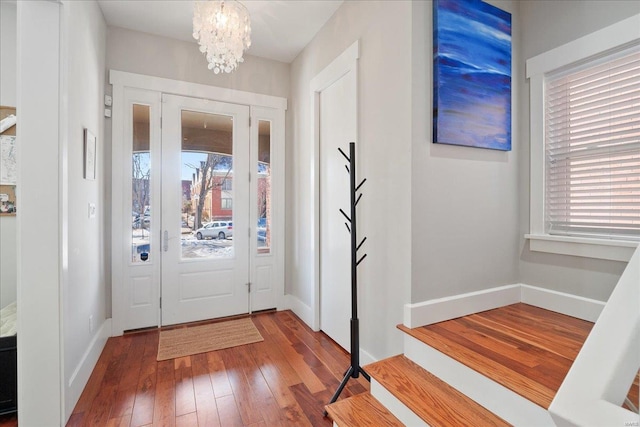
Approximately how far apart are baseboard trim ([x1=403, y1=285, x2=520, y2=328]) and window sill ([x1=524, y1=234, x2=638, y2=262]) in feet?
1.25

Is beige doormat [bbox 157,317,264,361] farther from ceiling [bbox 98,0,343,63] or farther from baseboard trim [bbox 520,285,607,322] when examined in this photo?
ceiling [bbox 98,0,343,63]

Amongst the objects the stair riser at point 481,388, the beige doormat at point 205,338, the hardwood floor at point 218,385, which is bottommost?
the hardwood floor at point 218,385

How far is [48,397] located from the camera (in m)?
1.68

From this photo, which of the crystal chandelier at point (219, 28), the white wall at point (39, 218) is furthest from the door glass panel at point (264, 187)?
the white wall at point (39, 218)

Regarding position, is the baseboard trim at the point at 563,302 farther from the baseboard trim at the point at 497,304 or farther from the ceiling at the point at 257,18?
the ceiling at the point at 257,18

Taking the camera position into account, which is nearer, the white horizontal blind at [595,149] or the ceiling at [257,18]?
the white horizontal blind at [595,149]

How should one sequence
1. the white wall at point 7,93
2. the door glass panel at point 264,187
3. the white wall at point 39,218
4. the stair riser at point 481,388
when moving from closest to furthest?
the stair riser at point 481,388 → the white wall at point 39,218 → the white wall at point 7,93 → the door glass panel at point 264,187

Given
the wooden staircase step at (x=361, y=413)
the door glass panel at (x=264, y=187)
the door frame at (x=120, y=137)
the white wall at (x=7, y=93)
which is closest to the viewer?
the wooden staircase step at (x=361, y=413)

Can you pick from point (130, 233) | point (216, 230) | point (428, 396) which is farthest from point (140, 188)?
point (428, 396)

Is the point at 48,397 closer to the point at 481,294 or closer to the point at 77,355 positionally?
the point at 77,355

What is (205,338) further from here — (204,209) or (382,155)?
(382,155)

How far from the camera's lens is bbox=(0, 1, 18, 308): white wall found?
2516mm

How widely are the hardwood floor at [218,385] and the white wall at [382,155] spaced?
19.9 inches

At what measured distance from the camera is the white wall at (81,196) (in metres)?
1.81
